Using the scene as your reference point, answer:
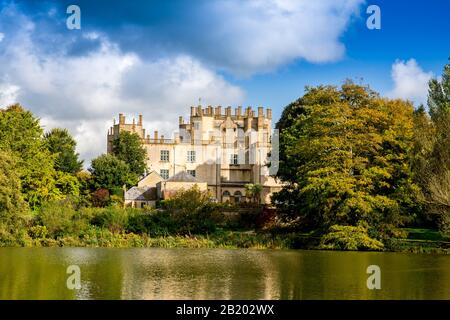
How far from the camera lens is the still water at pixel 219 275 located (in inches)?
607

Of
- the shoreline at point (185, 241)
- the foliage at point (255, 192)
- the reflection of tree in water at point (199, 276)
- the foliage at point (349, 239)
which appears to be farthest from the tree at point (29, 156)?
the foliage at point (349, 239)

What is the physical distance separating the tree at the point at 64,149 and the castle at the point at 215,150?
248 inches

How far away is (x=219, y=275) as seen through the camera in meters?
19.1

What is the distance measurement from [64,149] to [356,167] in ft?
103

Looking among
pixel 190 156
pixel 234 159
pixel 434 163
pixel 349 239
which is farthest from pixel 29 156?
pixel 234 159

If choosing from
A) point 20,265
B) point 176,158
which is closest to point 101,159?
point 176,158

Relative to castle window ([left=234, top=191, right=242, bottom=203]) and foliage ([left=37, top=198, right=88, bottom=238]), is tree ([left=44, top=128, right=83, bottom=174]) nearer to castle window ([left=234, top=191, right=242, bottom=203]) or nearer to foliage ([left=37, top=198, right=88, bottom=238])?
castle window ([left=234, top=191, right=242, bottom=203])

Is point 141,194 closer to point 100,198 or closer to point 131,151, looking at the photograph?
point 100,198

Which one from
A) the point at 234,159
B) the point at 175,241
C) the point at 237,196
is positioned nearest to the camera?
the point at 175,241

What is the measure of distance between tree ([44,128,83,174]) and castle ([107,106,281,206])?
20.7 feet

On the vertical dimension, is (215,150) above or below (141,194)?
above

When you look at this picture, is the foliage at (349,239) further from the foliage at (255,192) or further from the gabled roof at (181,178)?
the gabled roof at (181,178)

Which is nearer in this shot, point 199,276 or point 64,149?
point 199,276
